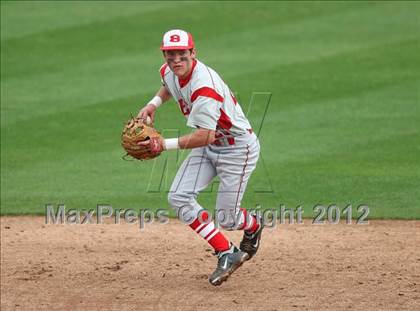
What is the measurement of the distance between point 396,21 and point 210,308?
10.5 meters

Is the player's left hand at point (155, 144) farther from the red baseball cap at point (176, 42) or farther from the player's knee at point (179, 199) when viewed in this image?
the red baseball cap at point (176, 42)

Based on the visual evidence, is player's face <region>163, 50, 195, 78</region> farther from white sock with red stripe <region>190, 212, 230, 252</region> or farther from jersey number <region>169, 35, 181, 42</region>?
white sock with red stripe <region>190, 212, 230, 252</region>

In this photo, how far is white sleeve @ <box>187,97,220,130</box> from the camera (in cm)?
695

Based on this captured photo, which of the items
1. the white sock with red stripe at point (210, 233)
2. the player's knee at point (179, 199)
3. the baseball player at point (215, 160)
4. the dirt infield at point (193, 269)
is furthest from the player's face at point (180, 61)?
the dirt infield at point (193, 269)

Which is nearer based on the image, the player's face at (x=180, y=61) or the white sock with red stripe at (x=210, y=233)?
the player's face at (x=180, y=61)

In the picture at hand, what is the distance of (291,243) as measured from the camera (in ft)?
29.1

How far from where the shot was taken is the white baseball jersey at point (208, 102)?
6961 mm

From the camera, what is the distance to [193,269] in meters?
8.13

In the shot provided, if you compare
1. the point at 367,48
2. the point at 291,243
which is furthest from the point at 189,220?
the point at 367,48

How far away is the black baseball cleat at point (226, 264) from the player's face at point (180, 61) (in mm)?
1611

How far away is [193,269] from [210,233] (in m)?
0.75

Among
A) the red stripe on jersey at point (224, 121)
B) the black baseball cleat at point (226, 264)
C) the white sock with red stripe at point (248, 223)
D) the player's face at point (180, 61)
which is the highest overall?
the player's face at point (180, 61)

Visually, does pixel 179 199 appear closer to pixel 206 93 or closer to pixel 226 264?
pixel 226 264

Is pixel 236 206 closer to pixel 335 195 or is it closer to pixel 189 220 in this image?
pixel 189 220
